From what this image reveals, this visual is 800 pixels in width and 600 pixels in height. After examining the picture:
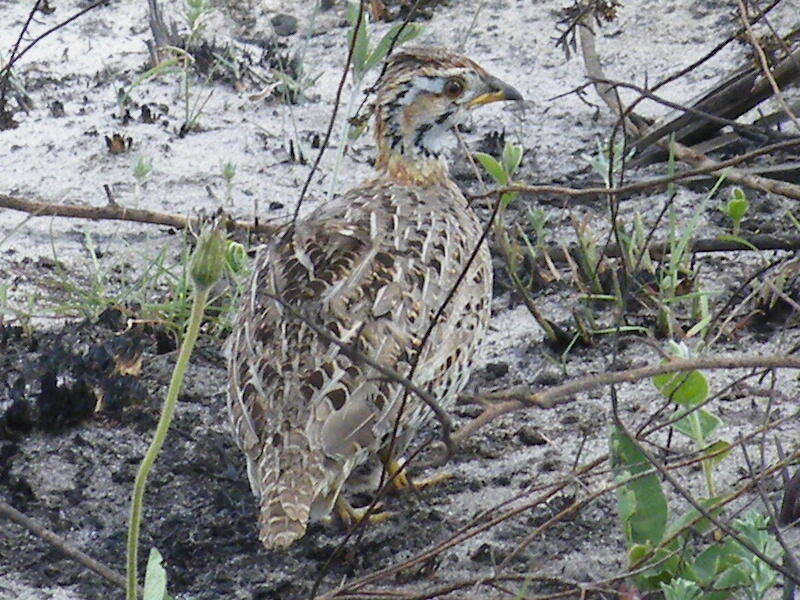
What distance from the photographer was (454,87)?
5219mm

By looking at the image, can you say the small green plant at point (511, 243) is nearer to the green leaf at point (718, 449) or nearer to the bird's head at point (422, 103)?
the bird's head at point (422, 103)

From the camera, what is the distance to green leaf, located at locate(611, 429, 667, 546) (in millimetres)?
3561

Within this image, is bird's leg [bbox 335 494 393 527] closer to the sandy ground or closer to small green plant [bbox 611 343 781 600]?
the sandy ground

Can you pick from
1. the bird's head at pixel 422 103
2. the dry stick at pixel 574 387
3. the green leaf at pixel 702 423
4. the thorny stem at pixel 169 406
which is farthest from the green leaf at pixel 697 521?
the bird's head at pixel 422 103

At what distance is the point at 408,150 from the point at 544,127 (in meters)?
1.79

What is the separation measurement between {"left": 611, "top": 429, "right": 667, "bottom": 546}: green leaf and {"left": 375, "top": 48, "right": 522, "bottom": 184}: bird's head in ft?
6.34

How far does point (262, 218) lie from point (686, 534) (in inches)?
124

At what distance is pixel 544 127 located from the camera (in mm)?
6918

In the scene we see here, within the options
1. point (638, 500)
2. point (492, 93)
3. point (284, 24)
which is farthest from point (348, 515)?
point (284, 24)

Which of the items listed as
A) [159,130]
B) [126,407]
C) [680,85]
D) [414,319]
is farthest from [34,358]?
[680,85]

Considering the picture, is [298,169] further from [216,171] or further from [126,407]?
[126,407]

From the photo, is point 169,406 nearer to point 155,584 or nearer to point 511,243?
point 155,584

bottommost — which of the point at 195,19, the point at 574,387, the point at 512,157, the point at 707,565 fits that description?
the point at 707,565

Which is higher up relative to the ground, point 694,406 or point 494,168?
point 494,168
